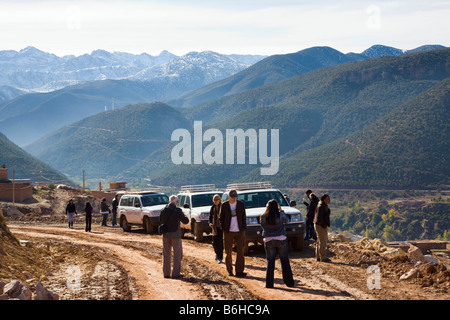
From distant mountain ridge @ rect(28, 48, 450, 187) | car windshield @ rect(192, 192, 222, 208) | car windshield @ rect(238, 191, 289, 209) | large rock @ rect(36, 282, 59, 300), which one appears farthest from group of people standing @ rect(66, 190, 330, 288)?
distant mountain ridge @ rect(28, 48, 450, 187)

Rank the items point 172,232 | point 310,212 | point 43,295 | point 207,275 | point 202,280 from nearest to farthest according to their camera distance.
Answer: point 43,295
point 202,280
point 172,232
point 207,275
point 310,212

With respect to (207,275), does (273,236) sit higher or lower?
higher

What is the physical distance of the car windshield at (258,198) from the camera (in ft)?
64.6

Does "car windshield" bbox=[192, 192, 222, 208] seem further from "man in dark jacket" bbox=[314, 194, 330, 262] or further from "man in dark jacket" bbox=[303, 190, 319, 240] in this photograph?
"man in dark jacket" bbox=[314, 194, 330, 262]

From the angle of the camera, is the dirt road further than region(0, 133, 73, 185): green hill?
No

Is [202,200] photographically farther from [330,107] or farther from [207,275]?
[330,107]

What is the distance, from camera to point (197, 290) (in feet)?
41.2

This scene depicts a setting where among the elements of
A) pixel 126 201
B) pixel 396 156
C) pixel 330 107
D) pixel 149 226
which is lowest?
pixel 149 226

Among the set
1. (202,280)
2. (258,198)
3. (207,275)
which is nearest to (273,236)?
(202,280)

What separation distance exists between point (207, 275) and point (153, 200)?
1420 centimetres

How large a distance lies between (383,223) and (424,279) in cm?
8169

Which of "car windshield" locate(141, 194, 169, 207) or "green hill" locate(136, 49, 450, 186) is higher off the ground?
"green hill" locate(136, 49, 450, 186)

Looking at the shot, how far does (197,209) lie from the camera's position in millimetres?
22859

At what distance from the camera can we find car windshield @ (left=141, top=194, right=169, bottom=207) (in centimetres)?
2830
